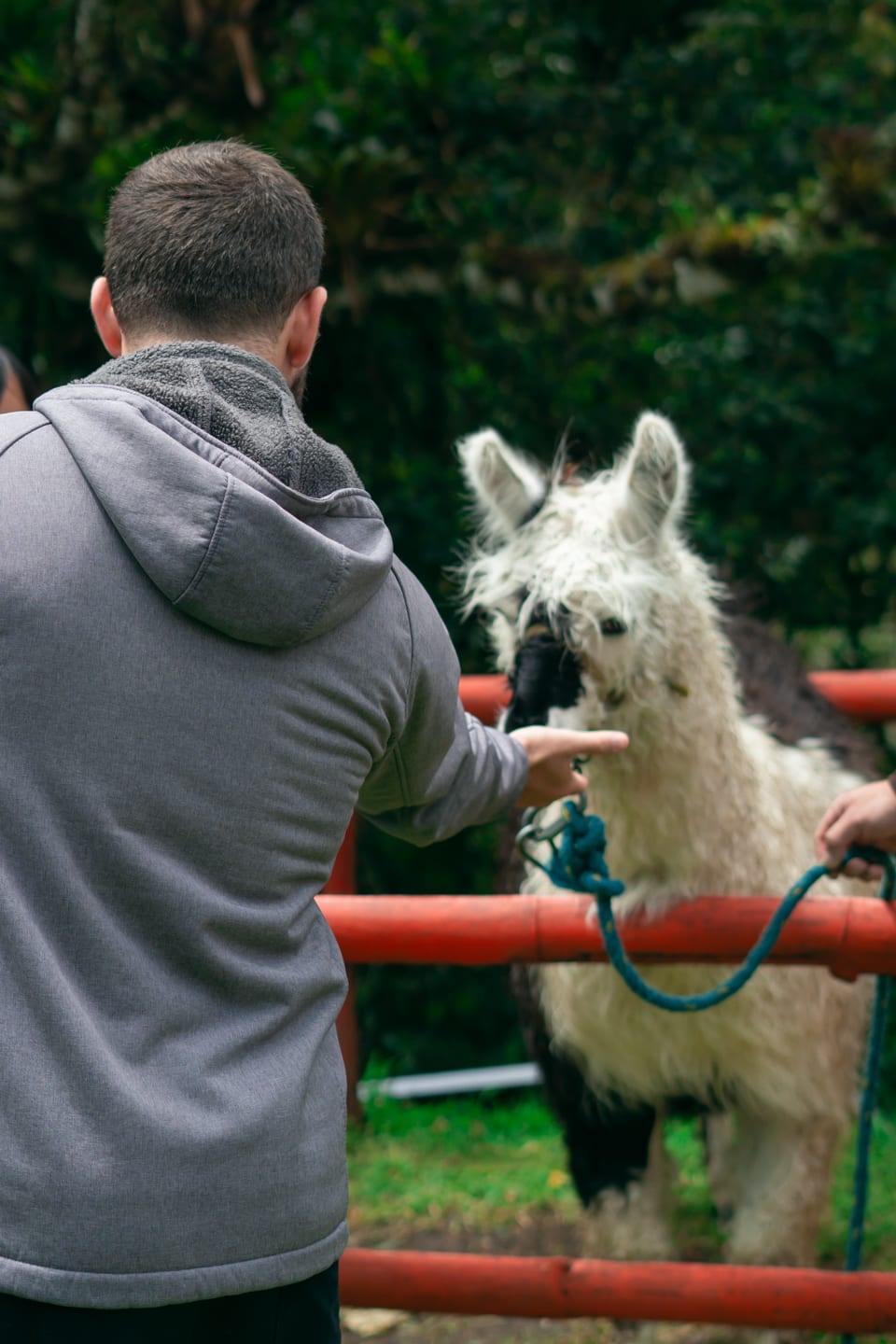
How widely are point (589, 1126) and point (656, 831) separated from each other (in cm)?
82

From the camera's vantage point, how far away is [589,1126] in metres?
2.93

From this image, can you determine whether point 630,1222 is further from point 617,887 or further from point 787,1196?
point 617,887

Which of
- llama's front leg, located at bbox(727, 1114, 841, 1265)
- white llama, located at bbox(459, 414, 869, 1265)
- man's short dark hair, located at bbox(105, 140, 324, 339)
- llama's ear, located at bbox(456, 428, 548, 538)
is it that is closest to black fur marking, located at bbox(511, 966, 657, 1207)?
white llama, located at bbox(459, 414, 869, 1265)

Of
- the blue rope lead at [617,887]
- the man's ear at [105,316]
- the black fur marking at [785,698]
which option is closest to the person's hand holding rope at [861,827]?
the blue rope lead at [617,887]

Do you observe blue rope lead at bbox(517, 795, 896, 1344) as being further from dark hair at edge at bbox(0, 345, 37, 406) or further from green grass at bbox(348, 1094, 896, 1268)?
green grass at bbox(348, 1094, 896, 1268)

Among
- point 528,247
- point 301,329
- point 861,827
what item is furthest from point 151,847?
point 528,247

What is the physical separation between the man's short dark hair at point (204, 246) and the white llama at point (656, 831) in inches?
40.7

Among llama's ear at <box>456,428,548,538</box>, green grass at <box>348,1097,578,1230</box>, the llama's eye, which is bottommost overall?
green grass at <box>348,1097,578,1230</box>

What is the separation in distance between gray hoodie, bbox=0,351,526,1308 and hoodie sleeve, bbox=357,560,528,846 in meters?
0.16

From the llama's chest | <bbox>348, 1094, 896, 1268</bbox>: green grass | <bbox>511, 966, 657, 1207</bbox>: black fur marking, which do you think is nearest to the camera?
the llama's chest

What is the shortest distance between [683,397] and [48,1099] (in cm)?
402

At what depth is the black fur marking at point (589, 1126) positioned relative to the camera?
114 inches

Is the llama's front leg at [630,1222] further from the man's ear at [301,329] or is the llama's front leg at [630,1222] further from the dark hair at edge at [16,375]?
the man's ear at [301,329]

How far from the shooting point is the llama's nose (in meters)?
2.21
